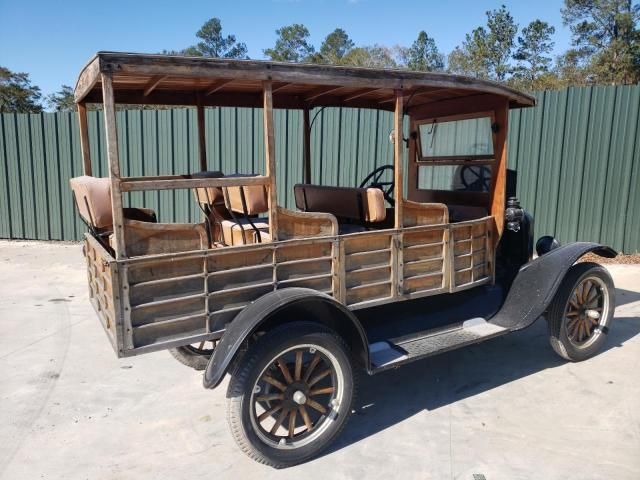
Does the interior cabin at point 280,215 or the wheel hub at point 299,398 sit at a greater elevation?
the interior cabin at point 280,215

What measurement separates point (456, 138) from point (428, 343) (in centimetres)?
190

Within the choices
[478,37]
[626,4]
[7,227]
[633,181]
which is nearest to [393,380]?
[633,181]

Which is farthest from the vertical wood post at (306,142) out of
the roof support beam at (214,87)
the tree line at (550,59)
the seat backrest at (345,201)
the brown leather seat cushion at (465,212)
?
the tree line at (550,59)

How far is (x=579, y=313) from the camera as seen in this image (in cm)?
418

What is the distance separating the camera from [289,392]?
2.92 meters

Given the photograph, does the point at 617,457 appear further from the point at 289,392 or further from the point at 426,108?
the point at 426,108

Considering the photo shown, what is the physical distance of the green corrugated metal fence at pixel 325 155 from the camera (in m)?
7.41

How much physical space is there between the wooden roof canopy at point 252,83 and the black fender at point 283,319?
1211 mm

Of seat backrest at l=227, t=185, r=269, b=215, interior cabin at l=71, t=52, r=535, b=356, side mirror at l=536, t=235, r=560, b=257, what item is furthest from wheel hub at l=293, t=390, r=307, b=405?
side mirror at l=536, t=235, r=560, b=257

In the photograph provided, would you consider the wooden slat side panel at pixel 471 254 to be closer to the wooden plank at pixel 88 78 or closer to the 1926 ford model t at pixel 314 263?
the 1926 ford model t at pixel 314 263

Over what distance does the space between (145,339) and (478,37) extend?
2749cm

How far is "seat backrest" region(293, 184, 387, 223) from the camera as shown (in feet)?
11.5

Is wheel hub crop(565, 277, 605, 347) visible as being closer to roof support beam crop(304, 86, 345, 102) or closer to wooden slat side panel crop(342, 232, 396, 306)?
wooden slat side panel crop(342, 232, 396, 306)

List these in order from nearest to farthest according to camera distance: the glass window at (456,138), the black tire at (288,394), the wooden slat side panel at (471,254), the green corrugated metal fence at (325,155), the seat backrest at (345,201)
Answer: the black tire at (288,394) < the seat backrest at (345,201) < the wooden slat side panel at (471,254) < the glass window at (456,138) < the green corrugated metal fence at (325,155)
